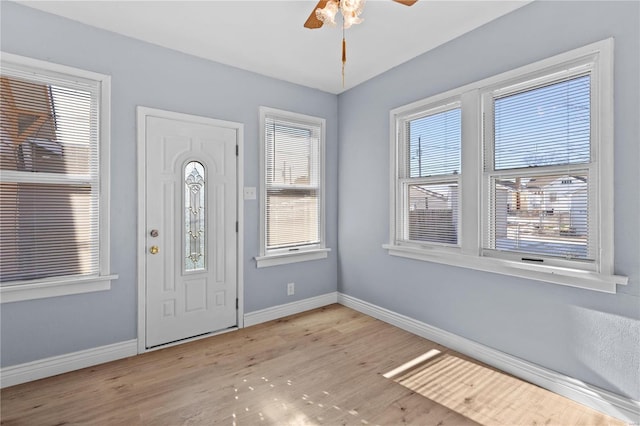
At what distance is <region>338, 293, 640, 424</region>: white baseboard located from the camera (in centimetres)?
186

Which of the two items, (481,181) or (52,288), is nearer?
(52,288)

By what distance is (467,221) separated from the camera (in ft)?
8.70

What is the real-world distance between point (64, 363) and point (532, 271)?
11.7ft

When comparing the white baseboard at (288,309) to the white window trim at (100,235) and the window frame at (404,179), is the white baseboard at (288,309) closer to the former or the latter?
the window frame at (404,179)

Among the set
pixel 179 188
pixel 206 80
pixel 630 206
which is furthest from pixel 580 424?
pixel 206 80

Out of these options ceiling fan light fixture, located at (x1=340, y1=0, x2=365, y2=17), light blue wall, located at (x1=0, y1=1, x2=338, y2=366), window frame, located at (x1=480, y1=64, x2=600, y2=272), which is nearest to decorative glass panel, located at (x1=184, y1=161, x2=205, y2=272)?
light blue wall, located at (x1=0, y1=1, x2=338, y2=366)

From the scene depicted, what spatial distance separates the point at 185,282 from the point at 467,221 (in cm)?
261

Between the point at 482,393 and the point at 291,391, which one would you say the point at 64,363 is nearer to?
the point at 291,391

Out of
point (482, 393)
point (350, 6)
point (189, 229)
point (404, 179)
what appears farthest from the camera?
point (404, 179)

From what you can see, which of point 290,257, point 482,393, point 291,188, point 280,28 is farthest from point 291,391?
point 280,28

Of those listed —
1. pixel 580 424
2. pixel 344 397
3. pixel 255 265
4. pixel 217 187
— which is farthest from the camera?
pixel 255 265

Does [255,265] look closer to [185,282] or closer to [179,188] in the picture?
[185,282]

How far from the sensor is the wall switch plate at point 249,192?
130 inches

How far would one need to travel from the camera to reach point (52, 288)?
2.35 metres
